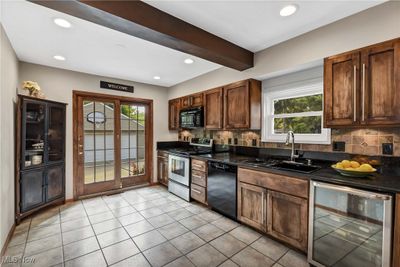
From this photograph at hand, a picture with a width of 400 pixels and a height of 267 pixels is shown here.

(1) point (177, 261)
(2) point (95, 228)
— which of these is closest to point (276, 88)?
(1) point (177, 261)

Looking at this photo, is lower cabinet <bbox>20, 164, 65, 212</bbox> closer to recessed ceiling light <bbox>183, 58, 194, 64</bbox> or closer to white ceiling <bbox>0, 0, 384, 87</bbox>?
white ceiling <bbox>0, 0, 384, 87</bbox>

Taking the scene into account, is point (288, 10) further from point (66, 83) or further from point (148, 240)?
point (66, 83)

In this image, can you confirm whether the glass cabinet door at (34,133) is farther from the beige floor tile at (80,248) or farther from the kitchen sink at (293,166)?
the kitchen sink at (293,166)

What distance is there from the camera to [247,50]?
2.71 meters

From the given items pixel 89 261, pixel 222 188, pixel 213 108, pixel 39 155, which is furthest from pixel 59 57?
pixel 222 188

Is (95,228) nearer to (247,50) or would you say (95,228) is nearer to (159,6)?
(159,6)

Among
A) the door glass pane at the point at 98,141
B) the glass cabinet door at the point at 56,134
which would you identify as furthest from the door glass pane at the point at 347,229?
the glass cabinet door at the point at 56,134

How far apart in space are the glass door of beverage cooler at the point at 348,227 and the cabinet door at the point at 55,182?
3.82 metres

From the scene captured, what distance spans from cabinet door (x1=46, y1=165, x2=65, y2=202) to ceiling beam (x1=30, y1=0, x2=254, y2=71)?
8.82 feet

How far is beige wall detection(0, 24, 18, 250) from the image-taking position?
1984 mm

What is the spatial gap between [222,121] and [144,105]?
2.22m

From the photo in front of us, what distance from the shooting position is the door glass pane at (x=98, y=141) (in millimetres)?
3758

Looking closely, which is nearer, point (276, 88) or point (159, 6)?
point (159, 6)

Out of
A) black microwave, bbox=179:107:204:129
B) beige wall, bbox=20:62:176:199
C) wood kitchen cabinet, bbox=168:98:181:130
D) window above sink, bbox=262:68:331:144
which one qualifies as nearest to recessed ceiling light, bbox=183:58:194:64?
black microwave, bbox=179:107:204:129
